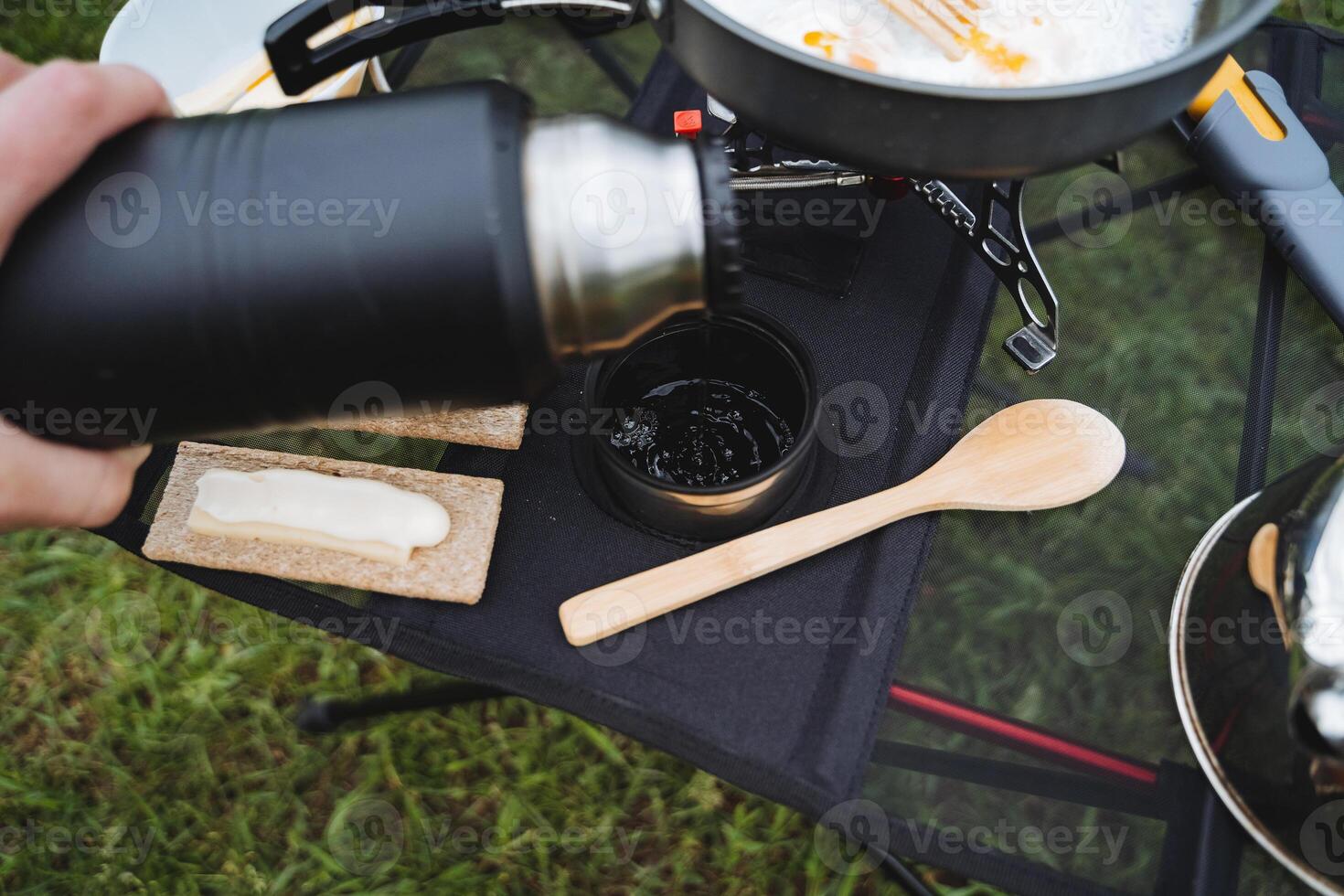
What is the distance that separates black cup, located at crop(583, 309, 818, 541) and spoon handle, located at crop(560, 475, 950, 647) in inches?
1.0

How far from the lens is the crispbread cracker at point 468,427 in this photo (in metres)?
0.81

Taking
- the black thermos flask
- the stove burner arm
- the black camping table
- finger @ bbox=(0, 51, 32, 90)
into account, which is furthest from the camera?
the stove burner arm

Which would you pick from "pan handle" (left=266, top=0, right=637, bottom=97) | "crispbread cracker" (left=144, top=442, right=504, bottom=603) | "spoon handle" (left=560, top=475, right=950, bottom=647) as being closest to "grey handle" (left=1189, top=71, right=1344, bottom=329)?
"spoon handle" (left=560, top=475, right=950, bottom=647)

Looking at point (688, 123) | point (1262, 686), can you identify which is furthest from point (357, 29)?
point (1262, 686)

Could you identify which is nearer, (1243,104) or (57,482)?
(57,482)

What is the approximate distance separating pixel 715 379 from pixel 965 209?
31 cm

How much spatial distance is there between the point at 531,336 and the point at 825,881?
0.95m

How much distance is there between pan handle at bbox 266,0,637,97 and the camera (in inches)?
26.0

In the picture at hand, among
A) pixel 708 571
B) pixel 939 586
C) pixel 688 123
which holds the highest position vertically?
pixel 688 123

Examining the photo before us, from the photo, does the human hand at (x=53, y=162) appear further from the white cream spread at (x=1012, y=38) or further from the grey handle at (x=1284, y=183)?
the grey handle at (x=1284, y=183)

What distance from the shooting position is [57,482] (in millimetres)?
619

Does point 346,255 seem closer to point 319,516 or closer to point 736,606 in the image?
point 319,516

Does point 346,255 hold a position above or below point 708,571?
above

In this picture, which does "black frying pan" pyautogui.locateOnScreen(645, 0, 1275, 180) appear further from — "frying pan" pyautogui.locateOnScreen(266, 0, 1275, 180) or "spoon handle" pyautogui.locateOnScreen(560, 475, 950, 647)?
"spoon handle" pyautogui.locateOnScreen(560, 475, 950, 647)
